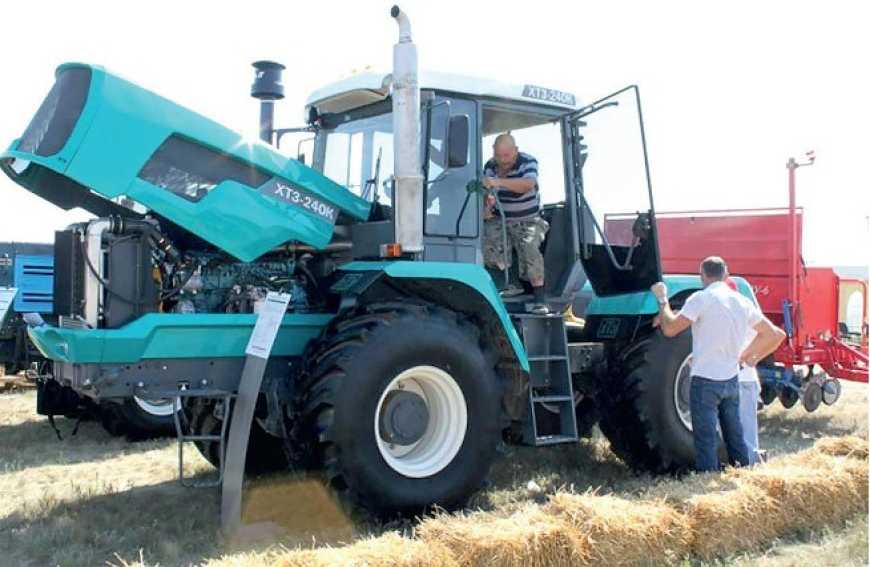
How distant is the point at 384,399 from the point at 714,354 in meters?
2.27

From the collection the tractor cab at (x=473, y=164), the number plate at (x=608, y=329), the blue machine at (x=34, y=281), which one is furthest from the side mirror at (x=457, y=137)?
the blue machine at (x=34, y=281)

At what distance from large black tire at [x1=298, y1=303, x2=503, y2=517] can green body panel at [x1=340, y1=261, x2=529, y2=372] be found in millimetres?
193

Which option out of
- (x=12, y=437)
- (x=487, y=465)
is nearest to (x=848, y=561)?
(x=487, y=465)

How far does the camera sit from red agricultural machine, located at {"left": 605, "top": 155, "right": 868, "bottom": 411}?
9281 mm

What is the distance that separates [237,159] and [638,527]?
2.96 metres

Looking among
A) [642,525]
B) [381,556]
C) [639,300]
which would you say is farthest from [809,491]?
[381,556]

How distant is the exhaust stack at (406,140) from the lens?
5027 mm

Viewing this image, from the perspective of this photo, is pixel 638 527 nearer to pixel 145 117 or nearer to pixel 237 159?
pixel 237 159

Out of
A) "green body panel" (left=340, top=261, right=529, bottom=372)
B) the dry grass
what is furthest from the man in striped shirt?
the dry grass

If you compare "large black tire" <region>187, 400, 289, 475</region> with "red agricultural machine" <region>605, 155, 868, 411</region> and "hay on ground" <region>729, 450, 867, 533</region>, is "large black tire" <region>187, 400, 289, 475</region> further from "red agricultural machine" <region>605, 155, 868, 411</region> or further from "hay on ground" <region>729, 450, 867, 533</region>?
"red agricultural machine" <region>605, 155, 868, 411</region>

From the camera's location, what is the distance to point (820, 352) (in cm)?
947

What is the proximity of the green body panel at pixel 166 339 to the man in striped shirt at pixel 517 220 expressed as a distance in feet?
5.13

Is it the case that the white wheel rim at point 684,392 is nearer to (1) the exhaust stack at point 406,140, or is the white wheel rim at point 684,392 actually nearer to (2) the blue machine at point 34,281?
(1) the exhaust stack at point 406,140

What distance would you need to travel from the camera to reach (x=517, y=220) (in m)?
6.05
